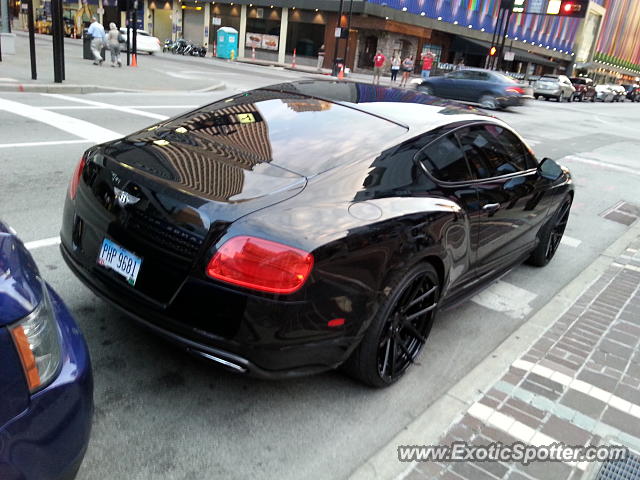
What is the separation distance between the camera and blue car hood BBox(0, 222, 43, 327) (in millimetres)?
1604

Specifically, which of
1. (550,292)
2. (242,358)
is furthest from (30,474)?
(550,292)

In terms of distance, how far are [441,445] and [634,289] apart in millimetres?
3302

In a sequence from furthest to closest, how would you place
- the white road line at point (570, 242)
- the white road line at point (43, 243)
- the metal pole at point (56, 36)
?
the metal pole at point (56, 36) < the white road line at point (570, 242) < the white road line at point (43, 243)

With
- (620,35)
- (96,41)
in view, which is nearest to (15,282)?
(96,41)

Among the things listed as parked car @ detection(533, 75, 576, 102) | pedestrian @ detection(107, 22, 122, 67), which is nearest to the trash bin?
pedestrian @ detection(107, 22, 122, 67)

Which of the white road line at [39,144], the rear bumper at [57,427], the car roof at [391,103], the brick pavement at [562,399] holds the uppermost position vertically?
the car roof at [391,103]

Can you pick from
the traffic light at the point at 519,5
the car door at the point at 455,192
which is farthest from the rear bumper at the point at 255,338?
the traffic light at the point at 519,5

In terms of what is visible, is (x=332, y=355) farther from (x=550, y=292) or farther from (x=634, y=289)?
(x=634, y=289)

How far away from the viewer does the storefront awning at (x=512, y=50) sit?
158 feet

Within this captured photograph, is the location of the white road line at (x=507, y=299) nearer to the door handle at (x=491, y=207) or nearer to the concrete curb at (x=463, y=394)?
the concrete curb at (x=463, y=394)

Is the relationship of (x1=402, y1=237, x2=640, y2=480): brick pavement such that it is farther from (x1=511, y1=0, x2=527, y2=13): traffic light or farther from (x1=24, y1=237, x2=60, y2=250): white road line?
(x1=511, y1=0, x2=527, y2=13): traffic light

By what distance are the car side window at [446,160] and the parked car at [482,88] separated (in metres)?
19.8

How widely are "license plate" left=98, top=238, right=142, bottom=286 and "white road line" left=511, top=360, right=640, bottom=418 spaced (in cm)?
244

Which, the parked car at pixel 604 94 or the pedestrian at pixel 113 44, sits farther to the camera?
the parked car at pixel 604 94
